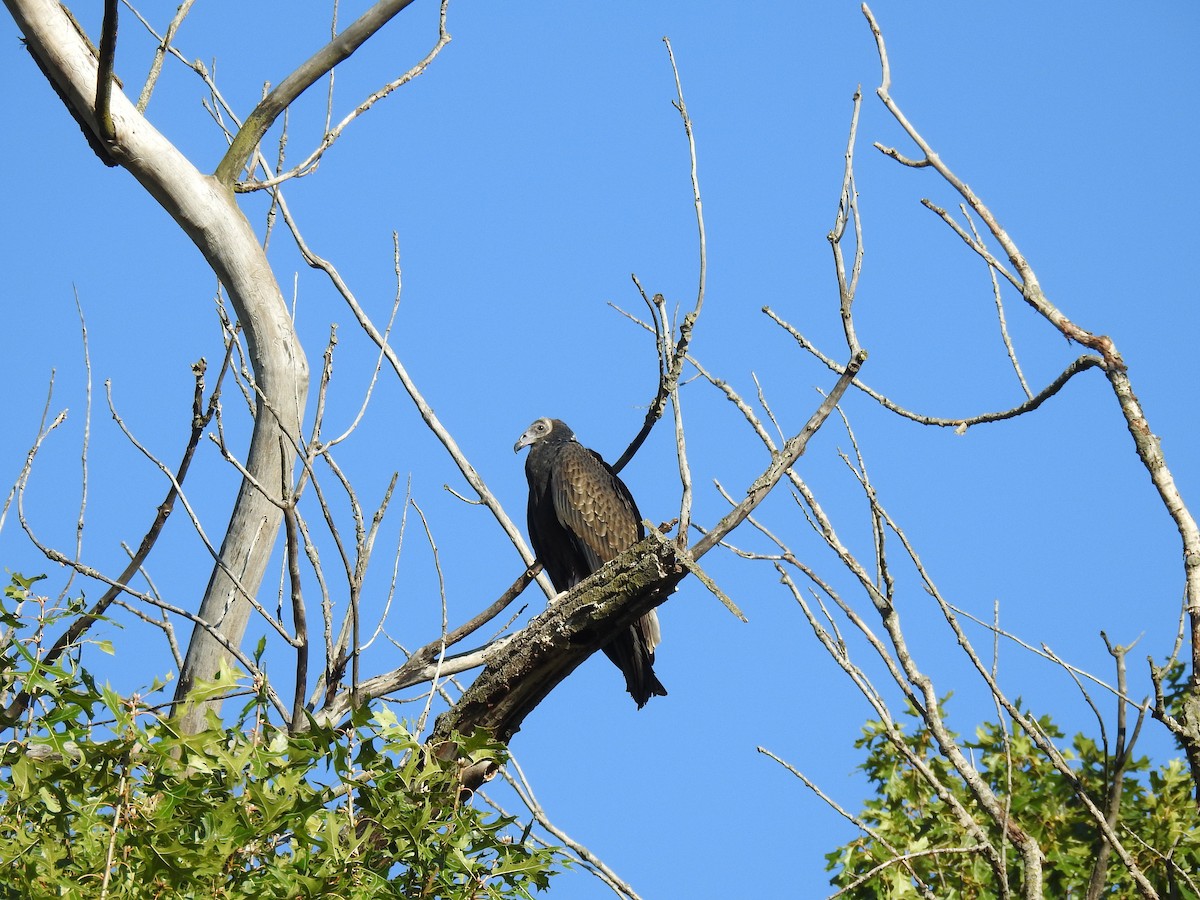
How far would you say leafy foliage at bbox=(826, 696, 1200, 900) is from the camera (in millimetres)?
4742

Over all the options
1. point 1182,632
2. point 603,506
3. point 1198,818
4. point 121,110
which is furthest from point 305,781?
point 603,506

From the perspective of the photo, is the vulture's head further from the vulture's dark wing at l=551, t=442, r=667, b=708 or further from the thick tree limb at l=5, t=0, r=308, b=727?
the thick tree limb at l=5, t=0, r=308, b=727

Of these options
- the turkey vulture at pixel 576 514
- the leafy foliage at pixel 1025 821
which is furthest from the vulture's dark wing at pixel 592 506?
the leafy foliage at pixel 1025 821

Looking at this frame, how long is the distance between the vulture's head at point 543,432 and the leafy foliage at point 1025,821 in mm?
2807

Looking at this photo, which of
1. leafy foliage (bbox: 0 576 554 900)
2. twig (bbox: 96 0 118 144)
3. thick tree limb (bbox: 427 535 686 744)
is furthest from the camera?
twig (bbox: 96 0 118 144)

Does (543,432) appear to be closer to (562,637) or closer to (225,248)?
(225,248)

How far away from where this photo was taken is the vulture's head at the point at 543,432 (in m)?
7.74

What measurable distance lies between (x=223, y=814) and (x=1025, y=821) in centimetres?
372

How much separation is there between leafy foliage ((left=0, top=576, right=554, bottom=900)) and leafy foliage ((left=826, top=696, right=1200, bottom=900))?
2.14 metres

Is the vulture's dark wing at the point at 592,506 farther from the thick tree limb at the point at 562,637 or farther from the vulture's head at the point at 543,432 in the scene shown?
the thick tree limb at the point at 562,637

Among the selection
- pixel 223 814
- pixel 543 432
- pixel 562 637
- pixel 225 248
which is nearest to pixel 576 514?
pixel 543 432

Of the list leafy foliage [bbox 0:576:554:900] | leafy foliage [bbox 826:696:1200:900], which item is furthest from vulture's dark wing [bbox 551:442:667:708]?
leafy foliage [bbox 0:576:554:900]

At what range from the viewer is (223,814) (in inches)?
102

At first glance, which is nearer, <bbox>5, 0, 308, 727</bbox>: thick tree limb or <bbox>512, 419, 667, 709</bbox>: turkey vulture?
<bbox>5, 0, 308, 727</bbox>: thick tree limb
